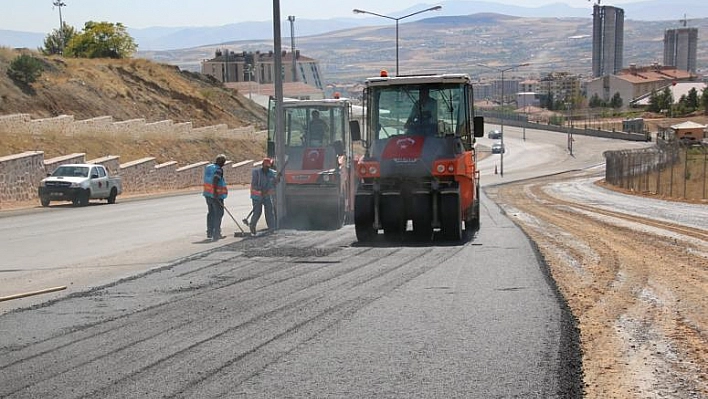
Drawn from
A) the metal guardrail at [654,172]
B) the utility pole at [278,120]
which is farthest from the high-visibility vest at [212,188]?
the metal guardrail at [654,172]

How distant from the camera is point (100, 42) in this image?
8606 cm

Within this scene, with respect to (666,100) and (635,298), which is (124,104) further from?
(666,100)

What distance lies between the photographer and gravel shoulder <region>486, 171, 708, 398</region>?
7.82 meters

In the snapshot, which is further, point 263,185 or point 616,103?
point 616,103

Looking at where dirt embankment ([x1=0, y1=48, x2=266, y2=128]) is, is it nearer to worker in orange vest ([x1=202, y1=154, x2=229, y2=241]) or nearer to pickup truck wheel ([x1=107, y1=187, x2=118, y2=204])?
pickup truck wheel ([x1=107, y1=187, x2=118, y2=204])

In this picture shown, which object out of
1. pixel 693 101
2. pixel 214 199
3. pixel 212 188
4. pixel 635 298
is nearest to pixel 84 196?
pixel 212 188

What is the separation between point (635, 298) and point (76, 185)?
25971 mm

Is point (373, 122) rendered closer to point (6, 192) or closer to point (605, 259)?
point (605, 259)

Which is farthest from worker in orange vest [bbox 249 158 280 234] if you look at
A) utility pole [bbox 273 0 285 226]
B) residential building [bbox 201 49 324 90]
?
residential building [bbox 201 49 324 90]

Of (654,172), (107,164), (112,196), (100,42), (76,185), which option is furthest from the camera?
(100,42)

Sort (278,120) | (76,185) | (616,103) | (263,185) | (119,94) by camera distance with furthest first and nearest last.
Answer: (616,103), (119,94), (76,185), (278,120), (263,185)

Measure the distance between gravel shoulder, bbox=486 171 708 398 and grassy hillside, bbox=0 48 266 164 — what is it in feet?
96.4

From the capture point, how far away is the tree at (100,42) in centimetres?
8506

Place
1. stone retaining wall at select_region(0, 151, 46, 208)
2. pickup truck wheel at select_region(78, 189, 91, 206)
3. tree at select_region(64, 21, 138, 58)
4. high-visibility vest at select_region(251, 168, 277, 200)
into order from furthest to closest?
1. tree at select_region(64, 21, 138, 58)
2. pickup truck wheel at select_region(78, 189, 91, 206)
3. stone retaining wall at select_region(0, 151, 46, 208)
4. high-visibility vest at select_region(251, 168, 277, 200)
